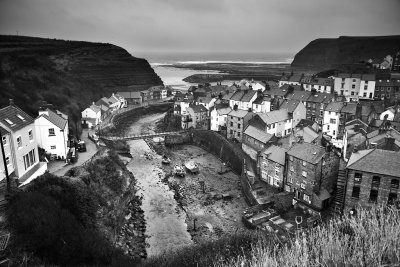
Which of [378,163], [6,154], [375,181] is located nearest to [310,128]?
[378,163]

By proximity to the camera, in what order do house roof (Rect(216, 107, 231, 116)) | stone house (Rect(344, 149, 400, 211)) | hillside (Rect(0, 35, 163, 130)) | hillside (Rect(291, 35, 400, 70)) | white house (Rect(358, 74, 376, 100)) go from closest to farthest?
stone house (Rect(344, 149, 400, 211)) < hillside (Rect(0, 35, 163, 130)) < house roof (Rect(216, 107, 231, 116)) < white house (Rect(358, 74, 376, 100)) < hillside (Rect(291, 35, 400, 70))

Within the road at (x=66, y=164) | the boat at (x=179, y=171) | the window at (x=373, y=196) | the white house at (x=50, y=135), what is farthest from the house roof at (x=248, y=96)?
the window at (x=373, y=196)

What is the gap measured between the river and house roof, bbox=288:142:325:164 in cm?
1478

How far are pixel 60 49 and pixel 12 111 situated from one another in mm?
96549

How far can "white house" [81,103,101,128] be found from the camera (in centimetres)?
6379

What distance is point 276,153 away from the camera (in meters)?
39.2

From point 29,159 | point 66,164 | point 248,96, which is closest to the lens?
point 29,159

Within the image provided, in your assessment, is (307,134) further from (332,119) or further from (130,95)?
(130,95)

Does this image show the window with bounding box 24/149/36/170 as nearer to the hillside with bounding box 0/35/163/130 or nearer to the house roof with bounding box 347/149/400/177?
the hillside with bounding box 0/35/163/130

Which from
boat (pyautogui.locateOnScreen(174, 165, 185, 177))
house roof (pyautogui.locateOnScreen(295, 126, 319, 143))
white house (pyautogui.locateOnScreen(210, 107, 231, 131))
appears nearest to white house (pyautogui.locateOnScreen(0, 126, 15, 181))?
boat (pyautogui.locateOnScreen(174, 165, 185, 177))

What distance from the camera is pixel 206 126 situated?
216 feet

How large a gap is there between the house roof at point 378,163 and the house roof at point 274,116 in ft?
73.0

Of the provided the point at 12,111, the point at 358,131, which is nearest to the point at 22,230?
the point at 12,111

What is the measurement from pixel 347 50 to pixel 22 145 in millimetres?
170679
